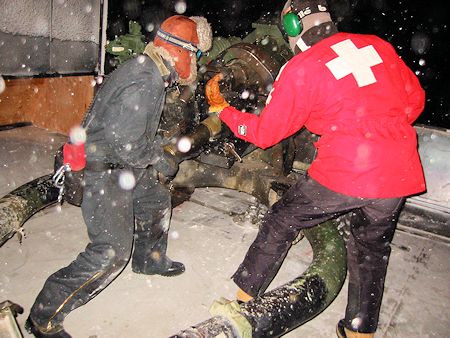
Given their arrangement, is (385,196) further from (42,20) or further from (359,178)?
(42,20)

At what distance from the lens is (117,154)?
93.0 inches

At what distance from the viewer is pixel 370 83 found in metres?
2.07

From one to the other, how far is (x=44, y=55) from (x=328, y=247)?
5.46 meters

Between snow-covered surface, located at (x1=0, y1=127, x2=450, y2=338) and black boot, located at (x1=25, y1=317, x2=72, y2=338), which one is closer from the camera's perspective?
black boot, located at (x1=25, y1=317, x2=72, y2=338)

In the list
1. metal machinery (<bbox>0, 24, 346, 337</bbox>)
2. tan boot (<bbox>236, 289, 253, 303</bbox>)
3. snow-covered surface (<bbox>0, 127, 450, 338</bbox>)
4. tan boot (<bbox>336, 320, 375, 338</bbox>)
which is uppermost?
metal machinery (<bbox>0, 24, 346, 337</bbox>)

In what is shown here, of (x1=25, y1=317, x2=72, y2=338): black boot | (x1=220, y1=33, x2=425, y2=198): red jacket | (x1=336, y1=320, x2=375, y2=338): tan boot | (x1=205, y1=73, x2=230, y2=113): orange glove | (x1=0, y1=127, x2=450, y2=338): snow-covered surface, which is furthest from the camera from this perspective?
(x1=205, y1=73, x2=230, y2=113): orange glove

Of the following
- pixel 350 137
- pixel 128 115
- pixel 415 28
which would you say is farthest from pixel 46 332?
pixel 415 28

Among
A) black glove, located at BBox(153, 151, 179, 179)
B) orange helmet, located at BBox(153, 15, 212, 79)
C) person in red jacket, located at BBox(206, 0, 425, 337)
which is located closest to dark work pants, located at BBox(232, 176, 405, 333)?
person in red jacket, located at BBox(206, 0, 425, 337)

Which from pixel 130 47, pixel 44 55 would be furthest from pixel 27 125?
pixel 130 47

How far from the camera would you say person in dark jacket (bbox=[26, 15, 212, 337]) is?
227 centimetres

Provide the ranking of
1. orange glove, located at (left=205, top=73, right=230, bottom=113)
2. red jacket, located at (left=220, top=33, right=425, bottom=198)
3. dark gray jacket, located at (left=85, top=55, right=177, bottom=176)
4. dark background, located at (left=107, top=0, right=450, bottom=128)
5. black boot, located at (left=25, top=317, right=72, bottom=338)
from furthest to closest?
dark background, located at (left=107, top=0, right=450, bottom=128)
orange glove, located at (left=205, top=73, right=230, bottom=113)
black boot, located at (left=25, top=317, right=72, bottom=338)
dark gray jacket, located at (left=85, top=55, right=177, bottom=176)
red jacket, located at (left=220, top=33, right=425, bottom=198)

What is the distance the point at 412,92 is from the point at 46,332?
118 inches

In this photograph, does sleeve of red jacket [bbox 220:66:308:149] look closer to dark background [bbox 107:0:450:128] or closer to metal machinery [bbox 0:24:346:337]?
metal machinery [bbox 0:24:346:337]

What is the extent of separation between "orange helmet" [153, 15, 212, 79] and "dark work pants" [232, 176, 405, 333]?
1.22 m
